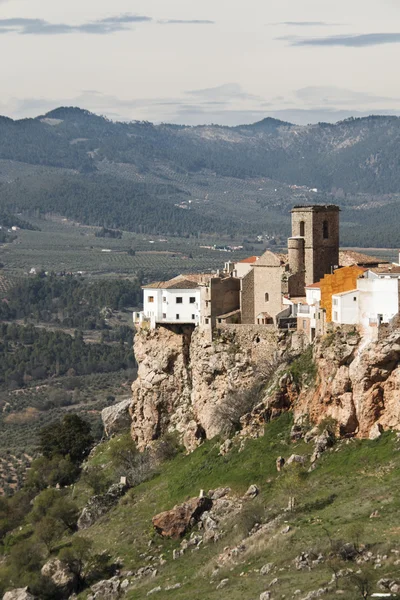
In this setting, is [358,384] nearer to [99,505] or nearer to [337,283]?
[337,283]

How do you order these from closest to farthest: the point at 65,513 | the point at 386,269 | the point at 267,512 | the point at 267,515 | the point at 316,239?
the point at 267,515
the point at 267,512
the point at 386,269
the point at 316,239
the point at 65,513

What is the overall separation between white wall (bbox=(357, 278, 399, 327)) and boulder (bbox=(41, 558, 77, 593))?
1315 centimetres

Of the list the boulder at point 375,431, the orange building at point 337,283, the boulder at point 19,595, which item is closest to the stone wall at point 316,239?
the orange building at point 337,283

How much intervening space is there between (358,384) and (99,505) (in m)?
13.6

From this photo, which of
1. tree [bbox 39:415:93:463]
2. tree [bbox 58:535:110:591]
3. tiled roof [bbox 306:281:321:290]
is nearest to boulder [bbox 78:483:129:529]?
tree [bbox 58:535:110:591]

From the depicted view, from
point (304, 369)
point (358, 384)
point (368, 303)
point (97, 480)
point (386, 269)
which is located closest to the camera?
point (358, 384)

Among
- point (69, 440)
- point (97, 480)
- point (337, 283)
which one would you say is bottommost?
point (97, 480)

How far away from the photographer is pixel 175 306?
59.5 metres

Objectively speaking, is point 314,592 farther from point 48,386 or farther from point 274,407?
point 48,386

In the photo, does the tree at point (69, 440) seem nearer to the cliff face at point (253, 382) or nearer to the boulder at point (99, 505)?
the cliff face at point (253, 382)

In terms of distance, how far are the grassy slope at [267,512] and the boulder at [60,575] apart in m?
1.74

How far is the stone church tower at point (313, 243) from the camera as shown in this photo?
55.9 metres

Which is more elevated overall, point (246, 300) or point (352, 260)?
point (352, 260)

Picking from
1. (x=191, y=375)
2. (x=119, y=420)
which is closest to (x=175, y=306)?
(x=191, y=375)
